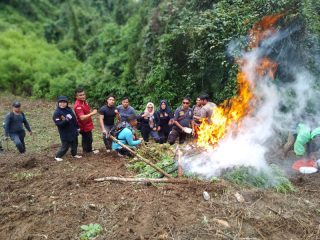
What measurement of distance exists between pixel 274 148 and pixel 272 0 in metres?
4.40

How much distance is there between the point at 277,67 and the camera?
35.6ft

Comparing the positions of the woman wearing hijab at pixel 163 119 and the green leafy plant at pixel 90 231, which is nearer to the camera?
the green leafy plant at pixel 90 231

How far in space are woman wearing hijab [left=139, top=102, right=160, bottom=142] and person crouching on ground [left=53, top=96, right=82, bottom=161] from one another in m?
2.16

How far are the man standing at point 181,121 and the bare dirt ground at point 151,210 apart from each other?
3.12 meters

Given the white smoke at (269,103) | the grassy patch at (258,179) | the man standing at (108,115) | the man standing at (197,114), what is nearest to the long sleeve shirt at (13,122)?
the man standing at (108,115)

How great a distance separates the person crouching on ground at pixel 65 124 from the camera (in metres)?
8.87

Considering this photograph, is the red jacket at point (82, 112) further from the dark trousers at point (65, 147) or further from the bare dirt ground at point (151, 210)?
the bare dirt ground at point (151, 210)

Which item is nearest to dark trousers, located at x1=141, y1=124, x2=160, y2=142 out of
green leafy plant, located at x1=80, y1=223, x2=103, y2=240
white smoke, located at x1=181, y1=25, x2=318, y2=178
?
white smoke, located at x1=181, y1=25, x2=318, y2=178

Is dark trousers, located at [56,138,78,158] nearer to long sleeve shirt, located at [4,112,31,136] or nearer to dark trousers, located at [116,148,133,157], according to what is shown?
dark trousers, located at [116,148,133,157]

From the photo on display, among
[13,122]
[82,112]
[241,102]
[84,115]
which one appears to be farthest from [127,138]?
[13,122]

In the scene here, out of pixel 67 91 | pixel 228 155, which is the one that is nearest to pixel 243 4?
pixel 228 155

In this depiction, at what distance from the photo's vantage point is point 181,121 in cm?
1053

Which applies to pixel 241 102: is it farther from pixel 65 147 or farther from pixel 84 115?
pixel 65 147

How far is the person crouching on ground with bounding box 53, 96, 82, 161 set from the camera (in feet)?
29.1
